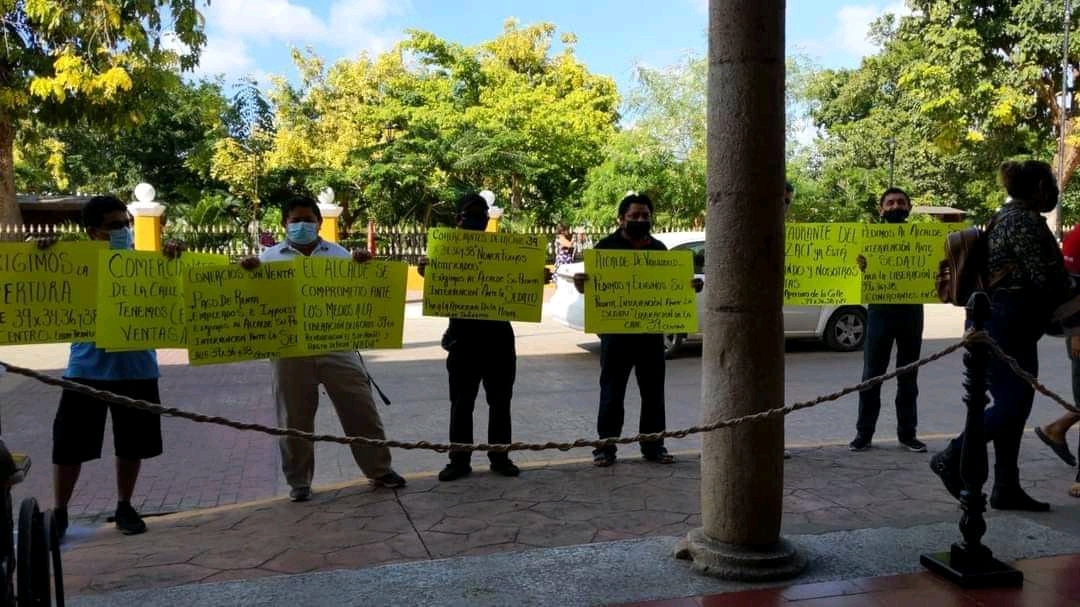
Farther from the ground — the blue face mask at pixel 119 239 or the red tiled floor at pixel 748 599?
the blue face mask at pixel 119 239

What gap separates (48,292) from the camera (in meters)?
4.29

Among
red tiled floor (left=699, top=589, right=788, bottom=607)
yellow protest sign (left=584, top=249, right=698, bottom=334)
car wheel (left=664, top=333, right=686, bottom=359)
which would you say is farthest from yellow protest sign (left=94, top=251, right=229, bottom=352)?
car wheel (left=664, top=333, right=686, bottom=359)

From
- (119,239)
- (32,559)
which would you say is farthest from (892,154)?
(32,559)

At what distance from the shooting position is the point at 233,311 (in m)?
4.61

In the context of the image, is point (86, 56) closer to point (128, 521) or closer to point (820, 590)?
point (128, 521)

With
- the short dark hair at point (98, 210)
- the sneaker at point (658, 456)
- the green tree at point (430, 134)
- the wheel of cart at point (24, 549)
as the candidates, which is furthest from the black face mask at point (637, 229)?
the green tree at point (430, 134)

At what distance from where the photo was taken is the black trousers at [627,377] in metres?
5.67

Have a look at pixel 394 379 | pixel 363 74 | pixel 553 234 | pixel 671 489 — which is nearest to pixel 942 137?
pixel 553 234

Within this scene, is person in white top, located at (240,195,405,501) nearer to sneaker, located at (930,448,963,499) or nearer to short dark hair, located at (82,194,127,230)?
short dark hair, located at (82,194,127,230)

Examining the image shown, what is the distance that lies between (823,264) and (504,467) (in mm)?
2576

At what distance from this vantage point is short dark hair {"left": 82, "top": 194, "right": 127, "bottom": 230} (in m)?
4.56

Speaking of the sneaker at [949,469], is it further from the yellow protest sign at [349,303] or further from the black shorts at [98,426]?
the black shorts at [98,426]

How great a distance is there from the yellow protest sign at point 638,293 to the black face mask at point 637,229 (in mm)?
158

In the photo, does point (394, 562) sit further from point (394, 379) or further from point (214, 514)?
point (394, 379)
